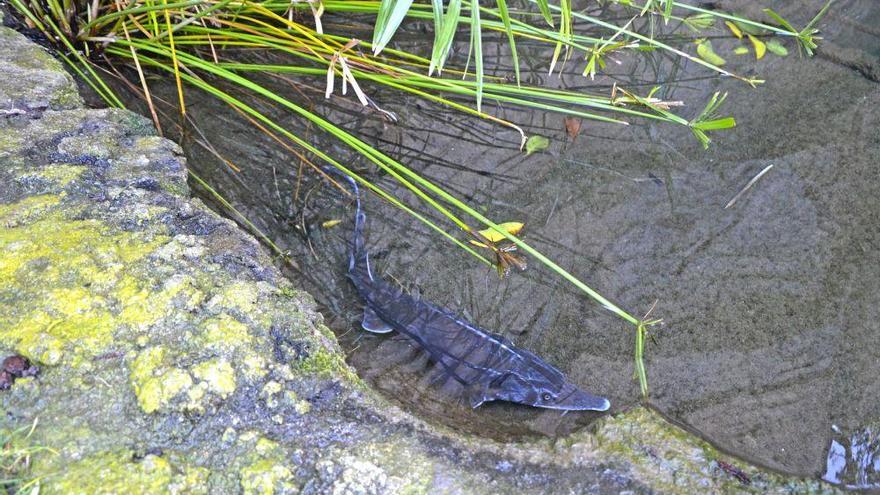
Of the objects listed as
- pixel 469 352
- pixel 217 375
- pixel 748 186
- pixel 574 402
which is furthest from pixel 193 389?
pixel 748 186

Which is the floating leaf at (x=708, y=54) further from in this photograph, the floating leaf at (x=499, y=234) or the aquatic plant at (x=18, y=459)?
the aquatic plant at (x=18, y=459)

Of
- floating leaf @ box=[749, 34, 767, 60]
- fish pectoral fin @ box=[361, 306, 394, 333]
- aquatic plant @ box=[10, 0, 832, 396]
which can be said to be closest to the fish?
fish pectoral fin @ box=[361, 306, 394, 333]

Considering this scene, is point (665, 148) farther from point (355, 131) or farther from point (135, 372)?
point (135, 372)

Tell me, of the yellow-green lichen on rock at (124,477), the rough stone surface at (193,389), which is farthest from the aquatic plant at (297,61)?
the yellow-green lichen on rock at (124,477)

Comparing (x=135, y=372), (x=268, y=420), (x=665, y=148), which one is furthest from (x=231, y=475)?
(x=665, y=148)

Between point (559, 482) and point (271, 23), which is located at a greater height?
point (271, 23)
